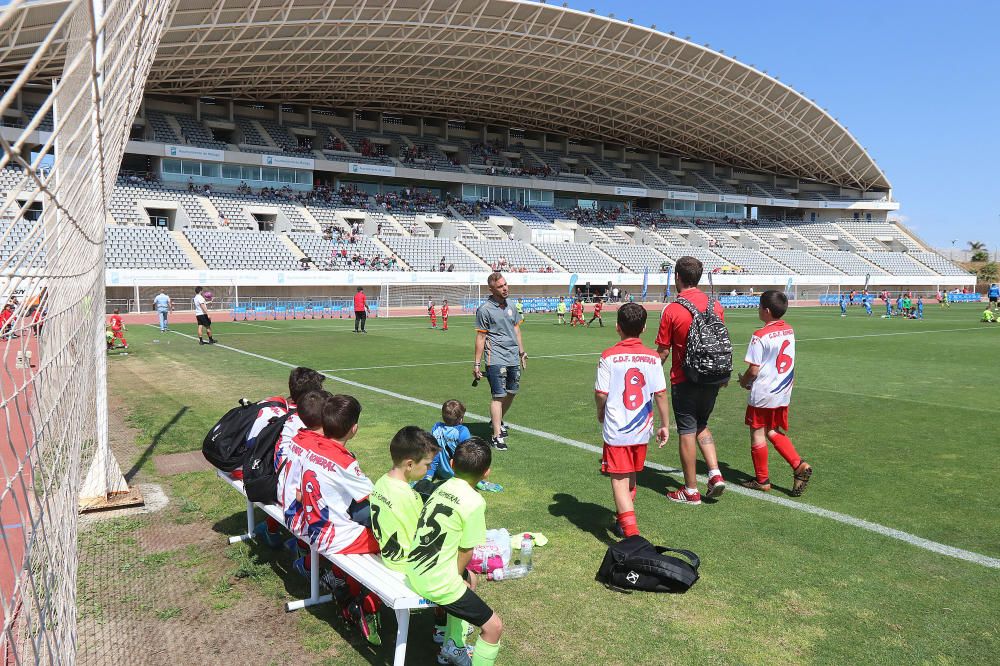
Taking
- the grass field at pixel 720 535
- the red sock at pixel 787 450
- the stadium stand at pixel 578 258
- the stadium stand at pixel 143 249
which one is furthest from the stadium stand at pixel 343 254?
the red sock at pixel 787 450

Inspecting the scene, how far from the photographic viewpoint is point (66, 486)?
4.30m

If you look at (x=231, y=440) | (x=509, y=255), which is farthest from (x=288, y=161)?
(x=231, y=440)

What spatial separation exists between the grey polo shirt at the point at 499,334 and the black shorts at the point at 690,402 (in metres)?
2.46

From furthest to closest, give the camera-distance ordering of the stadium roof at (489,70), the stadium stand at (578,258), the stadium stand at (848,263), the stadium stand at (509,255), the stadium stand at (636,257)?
the stadium stand at (848,263) < the stadium stand at (636,257) < the stadium stand at (578,258) < the stadium stand at (509,255) < the stadium roof at (489,70)

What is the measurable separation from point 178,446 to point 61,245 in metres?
4.90

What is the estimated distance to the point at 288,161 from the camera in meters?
52.2

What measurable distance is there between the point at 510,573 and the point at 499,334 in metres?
3.73

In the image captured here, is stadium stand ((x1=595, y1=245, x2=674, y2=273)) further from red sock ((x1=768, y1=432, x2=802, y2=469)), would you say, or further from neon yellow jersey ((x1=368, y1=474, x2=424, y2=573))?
neon yellow jersey ((x1=368, y1=474, x2=424, y2=573))

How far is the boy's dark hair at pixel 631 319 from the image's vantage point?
4.96m

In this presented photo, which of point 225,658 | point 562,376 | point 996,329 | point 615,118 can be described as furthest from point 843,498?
point 615,118

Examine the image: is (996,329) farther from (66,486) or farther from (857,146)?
(857,146)

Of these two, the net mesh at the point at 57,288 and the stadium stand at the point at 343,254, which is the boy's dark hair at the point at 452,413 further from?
the stadium stand at the point at 343,254

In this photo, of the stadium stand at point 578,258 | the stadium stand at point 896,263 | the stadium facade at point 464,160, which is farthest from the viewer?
the stadium stand at point 896,263

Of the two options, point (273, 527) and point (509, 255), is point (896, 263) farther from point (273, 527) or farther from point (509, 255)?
point (273, 527)
